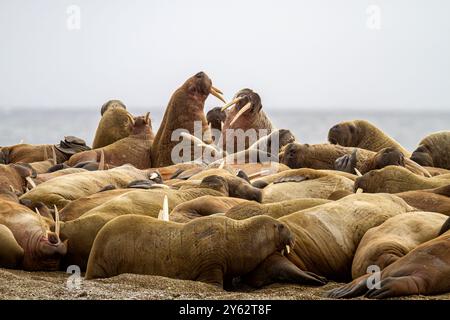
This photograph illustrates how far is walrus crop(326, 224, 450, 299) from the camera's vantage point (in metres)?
6.39

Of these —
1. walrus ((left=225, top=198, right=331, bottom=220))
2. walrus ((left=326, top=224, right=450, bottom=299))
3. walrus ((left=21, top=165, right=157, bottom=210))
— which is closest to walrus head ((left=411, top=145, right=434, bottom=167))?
walrus ((left=21, top=165, right=157, bottom=210))

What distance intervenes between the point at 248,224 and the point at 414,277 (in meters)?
1.29

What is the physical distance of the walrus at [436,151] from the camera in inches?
492

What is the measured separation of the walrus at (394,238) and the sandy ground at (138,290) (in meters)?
0.26

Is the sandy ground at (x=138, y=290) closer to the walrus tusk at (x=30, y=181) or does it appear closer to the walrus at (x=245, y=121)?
the walrus tusk at (x=30, y=181)

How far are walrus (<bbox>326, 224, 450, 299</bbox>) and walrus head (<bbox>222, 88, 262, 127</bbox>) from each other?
745 cm

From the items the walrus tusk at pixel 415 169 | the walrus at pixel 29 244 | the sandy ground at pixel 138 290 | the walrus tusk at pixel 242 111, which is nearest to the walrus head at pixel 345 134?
the walrus tusk at pixel 242 111

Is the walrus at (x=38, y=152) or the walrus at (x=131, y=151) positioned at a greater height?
the walrus at (x=131, y=151)

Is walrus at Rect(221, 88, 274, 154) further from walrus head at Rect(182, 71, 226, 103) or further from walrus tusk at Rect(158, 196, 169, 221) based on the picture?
walrus tusk at Rect(158, 196, 169, 221)

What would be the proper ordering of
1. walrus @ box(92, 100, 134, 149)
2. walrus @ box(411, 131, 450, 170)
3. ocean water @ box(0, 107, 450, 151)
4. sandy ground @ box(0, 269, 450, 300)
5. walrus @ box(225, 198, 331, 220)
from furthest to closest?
ocean water @ box(0, 107, 450, 151) < walrus @ box(92, 100, 134, 149) < walrus @ box(411, 131, 450, 170) < walrus @ box(225, 198, 331, 220) < sandy ground @ box(0, 269, 450, 300)

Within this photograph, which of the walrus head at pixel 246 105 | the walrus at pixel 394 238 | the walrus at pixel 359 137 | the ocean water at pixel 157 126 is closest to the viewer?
the walrus at pixel 394 238
